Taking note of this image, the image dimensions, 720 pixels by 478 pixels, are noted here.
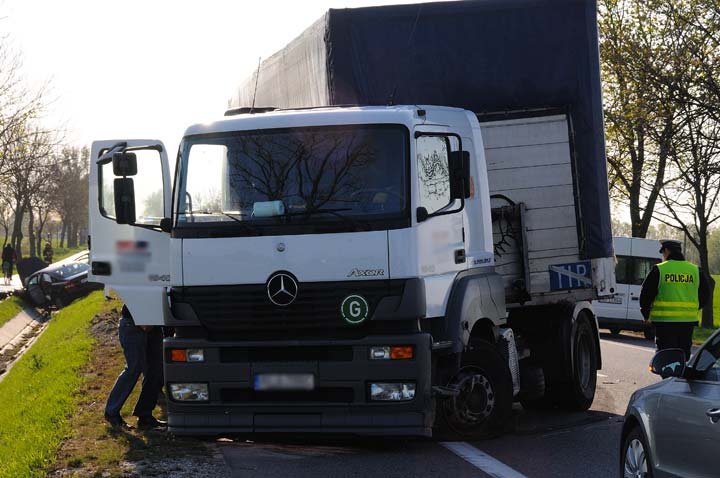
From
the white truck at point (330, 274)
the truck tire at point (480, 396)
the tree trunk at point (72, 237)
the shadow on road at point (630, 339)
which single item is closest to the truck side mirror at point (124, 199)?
the white truck at point (330, 274)

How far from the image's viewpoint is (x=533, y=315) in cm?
1191

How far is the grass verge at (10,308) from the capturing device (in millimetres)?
33400

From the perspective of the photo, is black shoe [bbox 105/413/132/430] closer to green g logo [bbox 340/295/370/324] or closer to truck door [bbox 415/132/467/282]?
green g logo [bbox 340/295/370/324]

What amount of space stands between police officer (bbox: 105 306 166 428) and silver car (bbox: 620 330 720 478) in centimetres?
552

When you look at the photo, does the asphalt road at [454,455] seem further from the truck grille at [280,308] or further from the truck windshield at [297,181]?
the truck windshield at [297,181]

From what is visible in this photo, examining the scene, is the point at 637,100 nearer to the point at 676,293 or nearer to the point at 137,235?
the point at 676,293

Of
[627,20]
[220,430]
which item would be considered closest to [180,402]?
[220,430]

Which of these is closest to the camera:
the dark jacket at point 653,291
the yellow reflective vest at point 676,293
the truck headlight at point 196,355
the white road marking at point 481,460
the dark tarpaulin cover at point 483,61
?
the white road marking at point 481,460

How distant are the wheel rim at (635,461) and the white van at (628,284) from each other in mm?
19930

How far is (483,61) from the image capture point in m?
11.0

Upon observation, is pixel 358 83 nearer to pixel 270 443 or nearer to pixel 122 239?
pixel 122 239

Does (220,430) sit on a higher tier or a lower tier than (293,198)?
lower

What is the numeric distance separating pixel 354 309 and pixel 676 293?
4736mm

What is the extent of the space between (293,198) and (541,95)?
11.3 ft
